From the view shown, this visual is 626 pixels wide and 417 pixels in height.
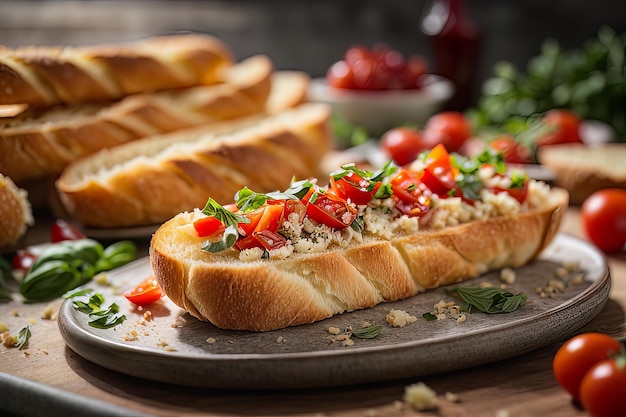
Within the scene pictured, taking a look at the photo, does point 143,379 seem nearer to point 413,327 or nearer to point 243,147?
point 413,327

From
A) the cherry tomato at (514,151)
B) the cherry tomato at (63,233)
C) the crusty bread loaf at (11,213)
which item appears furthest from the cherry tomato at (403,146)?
the crusty bread loaf at (11,213)

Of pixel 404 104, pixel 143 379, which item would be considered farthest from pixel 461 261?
pixel 404 104

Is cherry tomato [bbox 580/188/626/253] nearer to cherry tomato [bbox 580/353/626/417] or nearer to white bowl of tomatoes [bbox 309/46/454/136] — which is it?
cherry tomato [bbox 580/353/626/417]

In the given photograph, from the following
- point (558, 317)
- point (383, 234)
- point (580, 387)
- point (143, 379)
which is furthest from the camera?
point (383, 234)

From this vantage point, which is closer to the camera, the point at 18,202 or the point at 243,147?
the point at 18,202

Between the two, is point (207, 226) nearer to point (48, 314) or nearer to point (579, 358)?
point (48, 314)

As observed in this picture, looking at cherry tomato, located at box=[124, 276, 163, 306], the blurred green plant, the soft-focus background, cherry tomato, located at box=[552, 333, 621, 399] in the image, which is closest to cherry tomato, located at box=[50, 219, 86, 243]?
cherry tomato, located at box=[124, 276, 163, 306]
